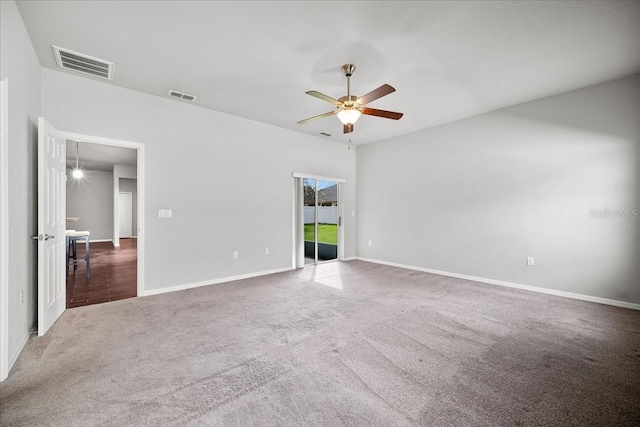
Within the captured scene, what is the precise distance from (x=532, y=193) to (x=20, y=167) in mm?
6307

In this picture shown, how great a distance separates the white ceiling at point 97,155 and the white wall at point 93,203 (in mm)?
605

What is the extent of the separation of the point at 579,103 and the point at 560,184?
115 cm

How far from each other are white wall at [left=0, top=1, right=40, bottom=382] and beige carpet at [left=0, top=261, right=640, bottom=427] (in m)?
0.34

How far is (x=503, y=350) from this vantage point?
2445 mm

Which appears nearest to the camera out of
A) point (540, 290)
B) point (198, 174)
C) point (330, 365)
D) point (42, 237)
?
point (330, 365)

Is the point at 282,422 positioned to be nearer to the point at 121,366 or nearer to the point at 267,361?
the point at 267,361

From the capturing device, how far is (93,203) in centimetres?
1017


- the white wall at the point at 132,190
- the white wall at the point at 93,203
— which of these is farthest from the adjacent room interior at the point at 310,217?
the white wall at the point at 132,190

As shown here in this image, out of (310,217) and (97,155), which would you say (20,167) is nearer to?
(310,217)

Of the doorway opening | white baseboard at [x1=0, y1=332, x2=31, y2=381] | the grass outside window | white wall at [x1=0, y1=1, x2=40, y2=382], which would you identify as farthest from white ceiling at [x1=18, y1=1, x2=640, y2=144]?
the grass outside window

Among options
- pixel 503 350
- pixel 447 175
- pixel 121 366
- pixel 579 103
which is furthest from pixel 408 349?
pixel 579 103

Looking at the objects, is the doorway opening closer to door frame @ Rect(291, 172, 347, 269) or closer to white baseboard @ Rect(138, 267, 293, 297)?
white baseboard @ Rect(138, 267, 293, 297)

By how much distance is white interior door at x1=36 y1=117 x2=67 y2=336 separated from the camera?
2.68 metres

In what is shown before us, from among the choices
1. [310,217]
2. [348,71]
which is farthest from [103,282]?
[348,71]
